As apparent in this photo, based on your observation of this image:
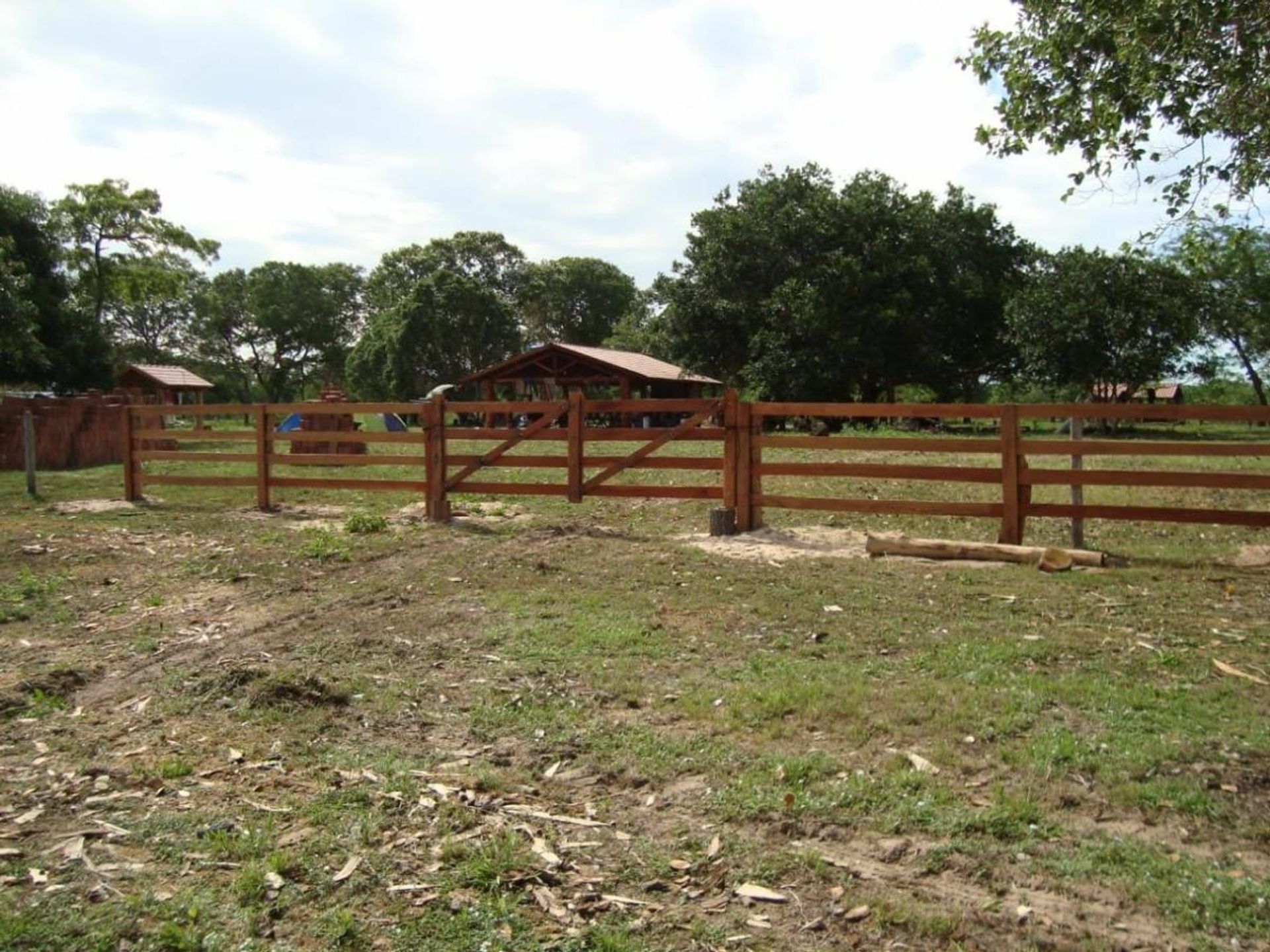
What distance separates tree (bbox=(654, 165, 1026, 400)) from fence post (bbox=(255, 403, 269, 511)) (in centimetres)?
2295

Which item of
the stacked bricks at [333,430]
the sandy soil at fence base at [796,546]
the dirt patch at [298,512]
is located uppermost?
the stacked bricks at [333,430]

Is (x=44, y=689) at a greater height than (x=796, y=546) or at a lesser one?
lesser

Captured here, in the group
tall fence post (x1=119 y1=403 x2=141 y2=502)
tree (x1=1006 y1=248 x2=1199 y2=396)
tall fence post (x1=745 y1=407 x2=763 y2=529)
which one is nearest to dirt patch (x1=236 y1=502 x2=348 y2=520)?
tall fence post (x1=119 y1=403 x2=141 y2=502)

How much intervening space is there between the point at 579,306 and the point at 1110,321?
54716 mm

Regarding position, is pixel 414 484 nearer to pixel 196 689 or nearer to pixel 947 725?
pixel 196 689

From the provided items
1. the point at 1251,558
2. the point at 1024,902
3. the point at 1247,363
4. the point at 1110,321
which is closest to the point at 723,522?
the point at 1251,558

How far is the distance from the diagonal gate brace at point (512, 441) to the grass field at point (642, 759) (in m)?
3.12

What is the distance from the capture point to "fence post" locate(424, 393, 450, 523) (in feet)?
37.4

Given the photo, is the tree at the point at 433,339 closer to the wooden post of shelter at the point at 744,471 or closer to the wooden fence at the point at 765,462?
the wooden fence at the point at 765,462

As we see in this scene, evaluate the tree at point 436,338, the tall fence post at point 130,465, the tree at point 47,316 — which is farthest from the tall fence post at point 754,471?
the tree at point 436,338

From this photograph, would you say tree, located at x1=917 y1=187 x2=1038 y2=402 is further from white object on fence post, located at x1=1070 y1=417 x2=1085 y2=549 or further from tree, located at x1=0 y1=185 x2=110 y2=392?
tree, located at x1=0 y1=185 x2=110 y2=392

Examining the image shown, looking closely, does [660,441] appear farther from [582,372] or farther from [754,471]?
[582,372]

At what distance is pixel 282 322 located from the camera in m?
73.9

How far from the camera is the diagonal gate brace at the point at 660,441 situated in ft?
33.5
